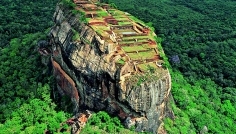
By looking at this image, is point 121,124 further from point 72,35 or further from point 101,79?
point 72,35

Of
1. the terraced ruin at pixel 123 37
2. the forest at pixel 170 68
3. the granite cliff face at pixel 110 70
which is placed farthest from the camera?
the forest at pixel 170 68

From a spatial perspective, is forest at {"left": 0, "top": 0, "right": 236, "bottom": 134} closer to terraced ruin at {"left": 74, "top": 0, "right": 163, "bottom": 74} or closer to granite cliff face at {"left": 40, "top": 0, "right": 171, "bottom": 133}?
granite cliff face at {"left": 40, "top": 0, "right": 171, "bottom": 133}

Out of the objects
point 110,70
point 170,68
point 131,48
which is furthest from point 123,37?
point 170,68

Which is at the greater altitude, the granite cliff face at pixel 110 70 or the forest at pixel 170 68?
the granite cliff face at pixel 110 70

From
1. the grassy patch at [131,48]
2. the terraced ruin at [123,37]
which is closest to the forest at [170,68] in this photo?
the terraced ruin at [123,37]

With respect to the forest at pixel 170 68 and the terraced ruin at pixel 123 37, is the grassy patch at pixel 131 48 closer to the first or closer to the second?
the terraced ruin at pixel 123 37

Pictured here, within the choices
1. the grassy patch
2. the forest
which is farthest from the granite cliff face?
the forest

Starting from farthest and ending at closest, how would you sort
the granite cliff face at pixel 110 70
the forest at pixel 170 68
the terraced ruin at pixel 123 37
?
the forest at pixel 170 68 < the terraced ruin at pixel 123 37 < the granite cliff face at pixel 110 70
